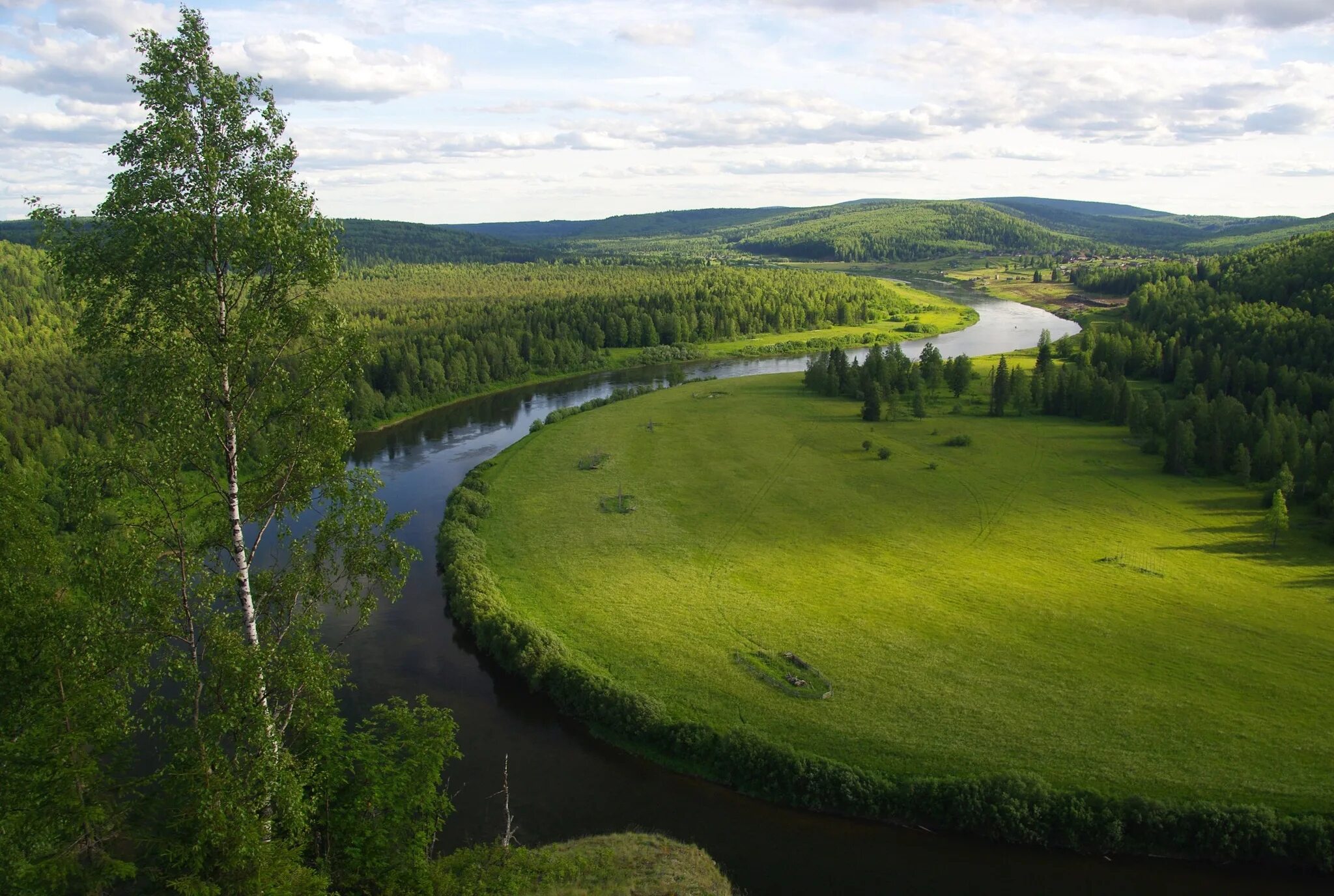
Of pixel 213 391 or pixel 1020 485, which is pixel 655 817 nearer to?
pixel 213 391

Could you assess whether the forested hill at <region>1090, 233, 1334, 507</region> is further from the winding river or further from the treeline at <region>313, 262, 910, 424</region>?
the treeline at <region>313, 262, 910, 424</region>

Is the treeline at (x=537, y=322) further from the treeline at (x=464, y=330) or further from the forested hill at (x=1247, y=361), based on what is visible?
the forested hill at (x=1247, y=361)

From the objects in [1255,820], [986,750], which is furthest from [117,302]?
Result: [1255,820]

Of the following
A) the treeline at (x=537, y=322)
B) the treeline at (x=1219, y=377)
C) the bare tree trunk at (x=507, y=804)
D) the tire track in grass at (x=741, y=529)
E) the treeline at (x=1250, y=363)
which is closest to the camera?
the bare tree trunk at (x=507, y=804)

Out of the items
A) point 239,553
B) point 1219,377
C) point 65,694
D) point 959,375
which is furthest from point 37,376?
point 1219,377

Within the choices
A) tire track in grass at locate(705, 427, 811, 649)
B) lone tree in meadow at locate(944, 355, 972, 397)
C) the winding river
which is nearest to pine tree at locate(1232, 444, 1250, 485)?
lone tree in meadow at locate(944, 355, 972, 397)

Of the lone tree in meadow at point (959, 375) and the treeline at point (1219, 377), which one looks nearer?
the treeline at point (1219, 377)

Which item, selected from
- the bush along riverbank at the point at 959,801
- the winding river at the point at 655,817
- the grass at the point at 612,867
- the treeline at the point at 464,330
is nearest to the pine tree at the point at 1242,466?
the bush along riverbank at the point at 959,801

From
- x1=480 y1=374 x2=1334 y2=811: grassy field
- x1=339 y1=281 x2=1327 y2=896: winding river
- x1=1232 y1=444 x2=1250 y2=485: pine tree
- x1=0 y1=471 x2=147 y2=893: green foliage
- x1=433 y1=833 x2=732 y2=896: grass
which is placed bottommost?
x1=339 y1=281 x2=1327 y2=896: winding river
